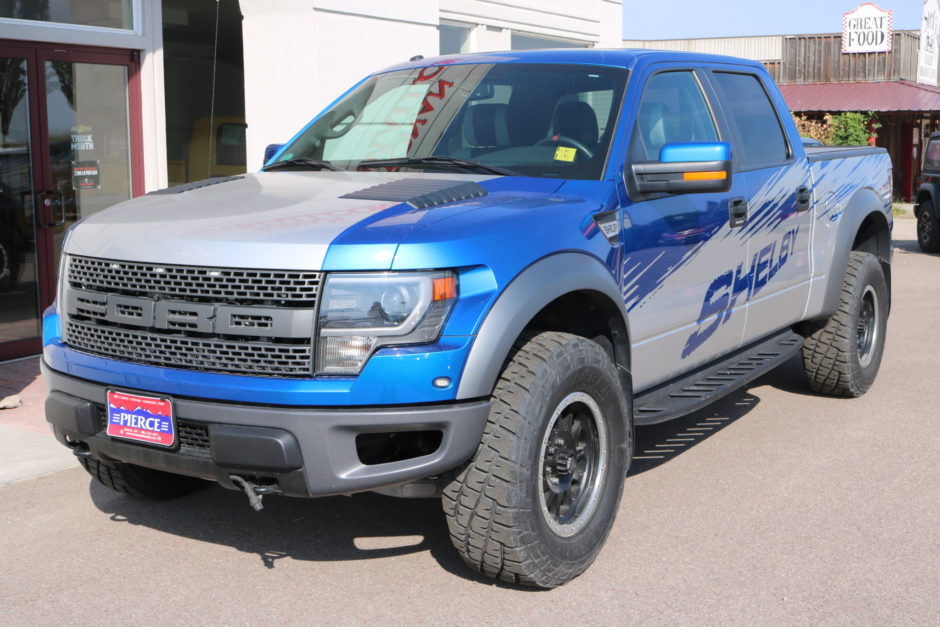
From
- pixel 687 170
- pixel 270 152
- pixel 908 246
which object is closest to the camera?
pixel 687 170

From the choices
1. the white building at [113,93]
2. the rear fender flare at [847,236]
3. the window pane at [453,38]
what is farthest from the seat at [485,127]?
the window pane at [453,38]

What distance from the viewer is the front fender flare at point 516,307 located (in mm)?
3518

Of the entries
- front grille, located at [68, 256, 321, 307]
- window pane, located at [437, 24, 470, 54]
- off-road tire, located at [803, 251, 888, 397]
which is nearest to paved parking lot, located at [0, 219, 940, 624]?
off-road tire, located at [803, 251, 888, 397]

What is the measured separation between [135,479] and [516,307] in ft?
6.78

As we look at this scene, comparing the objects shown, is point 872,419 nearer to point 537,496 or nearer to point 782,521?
point 782,521

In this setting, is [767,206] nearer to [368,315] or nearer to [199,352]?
[368,315]

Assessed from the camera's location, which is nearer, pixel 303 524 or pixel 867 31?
pixel 303 524

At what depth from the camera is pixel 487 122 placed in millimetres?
4801

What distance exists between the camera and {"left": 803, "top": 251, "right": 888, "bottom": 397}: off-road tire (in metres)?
6.67

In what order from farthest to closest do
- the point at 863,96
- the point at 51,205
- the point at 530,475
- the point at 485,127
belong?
the point at 863,96 < the point at 51,205 < the point at 485,127 < the point at 530,475

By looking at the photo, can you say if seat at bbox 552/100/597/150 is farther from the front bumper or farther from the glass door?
the glass door

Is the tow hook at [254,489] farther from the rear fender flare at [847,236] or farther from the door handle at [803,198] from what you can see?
the rear fender flare at [847,236]

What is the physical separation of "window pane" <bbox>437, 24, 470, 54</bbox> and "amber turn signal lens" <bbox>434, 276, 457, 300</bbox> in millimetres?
9146

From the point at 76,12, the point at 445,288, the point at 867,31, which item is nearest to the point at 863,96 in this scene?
the point at 867,31
